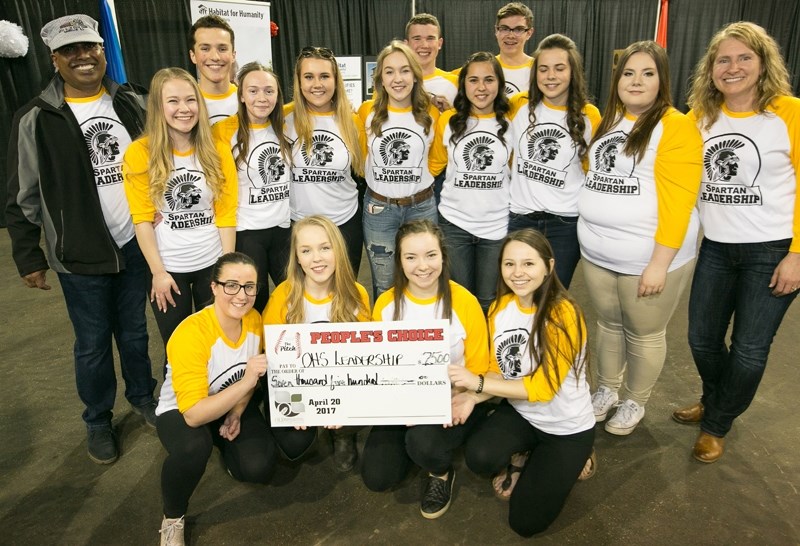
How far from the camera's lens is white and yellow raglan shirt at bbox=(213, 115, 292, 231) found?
8.04 ft

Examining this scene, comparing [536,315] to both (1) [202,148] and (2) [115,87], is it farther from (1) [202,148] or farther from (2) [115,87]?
(2) [115,87]

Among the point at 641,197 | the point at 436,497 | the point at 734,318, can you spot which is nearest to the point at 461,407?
the point at 436,497

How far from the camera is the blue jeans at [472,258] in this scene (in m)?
2.65

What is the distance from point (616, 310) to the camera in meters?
2.41

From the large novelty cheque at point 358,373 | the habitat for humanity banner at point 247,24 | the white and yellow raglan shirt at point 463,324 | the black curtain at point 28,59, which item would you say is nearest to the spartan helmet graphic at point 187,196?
the large novelty cheque at point 358,373

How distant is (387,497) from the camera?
2.17 meters

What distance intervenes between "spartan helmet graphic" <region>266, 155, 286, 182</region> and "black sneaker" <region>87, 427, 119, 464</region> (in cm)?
132

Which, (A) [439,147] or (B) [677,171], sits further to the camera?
(A) [439,147]

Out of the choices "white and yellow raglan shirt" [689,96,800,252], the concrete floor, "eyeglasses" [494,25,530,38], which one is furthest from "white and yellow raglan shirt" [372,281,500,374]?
"eyeglasses" [494,25,530,38]

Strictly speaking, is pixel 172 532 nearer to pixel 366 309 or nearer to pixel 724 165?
pixel 366 309

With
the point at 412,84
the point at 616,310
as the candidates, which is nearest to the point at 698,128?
the point at 616,310

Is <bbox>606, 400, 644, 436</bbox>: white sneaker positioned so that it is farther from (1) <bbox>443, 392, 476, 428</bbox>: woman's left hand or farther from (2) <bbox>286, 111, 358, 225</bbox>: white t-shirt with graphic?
(2) <bbox>286, 111, 358, 225</bbox>: white t-shirt with graphic

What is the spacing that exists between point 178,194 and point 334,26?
22.0ft

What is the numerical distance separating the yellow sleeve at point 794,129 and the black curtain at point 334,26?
23.1 ft
